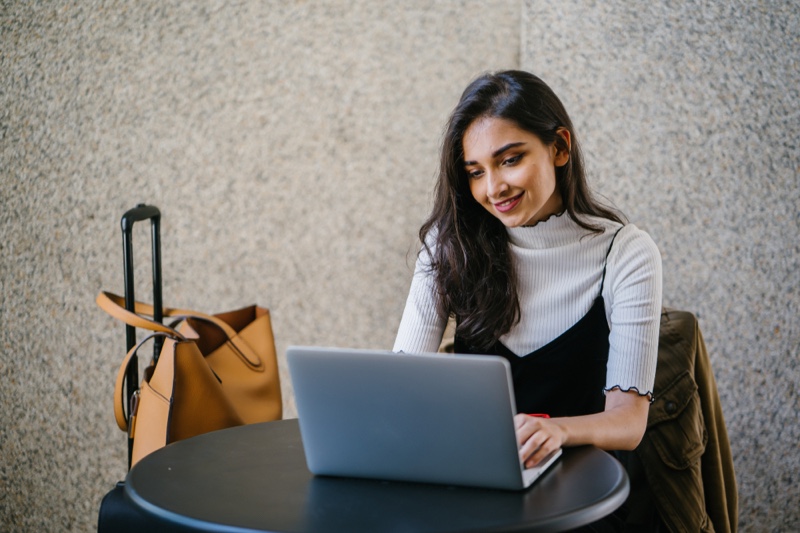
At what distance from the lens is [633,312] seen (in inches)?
58.4

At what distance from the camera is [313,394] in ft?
3.44

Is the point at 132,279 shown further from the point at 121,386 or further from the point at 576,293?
the point at 576,293

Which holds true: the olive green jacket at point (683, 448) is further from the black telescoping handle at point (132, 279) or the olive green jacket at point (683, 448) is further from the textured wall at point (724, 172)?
the black telescoping handle at point (132, 279)

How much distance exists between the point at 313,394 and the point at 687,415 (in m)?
0.92

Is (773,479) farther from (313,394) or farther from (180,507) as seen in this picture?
(180,507)

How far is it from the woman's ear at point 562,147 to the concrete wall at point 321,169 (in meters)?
0.67

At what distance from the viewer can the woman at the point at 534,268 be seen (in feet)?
4.95

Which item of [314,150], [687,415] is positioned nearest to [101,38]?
[314,150]

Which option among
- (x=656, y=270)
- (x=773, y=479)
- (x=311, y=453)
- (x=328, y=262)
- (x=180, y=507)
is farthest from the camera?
(x=328, y=262)

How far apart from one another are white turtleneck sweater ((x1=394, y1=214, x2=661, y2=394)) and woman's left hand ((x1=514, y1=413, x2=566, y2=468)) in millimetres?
351

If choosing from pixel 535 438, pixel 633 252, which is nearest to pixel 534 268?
pixel 633 252

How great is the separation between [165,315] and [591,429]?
1044 mm

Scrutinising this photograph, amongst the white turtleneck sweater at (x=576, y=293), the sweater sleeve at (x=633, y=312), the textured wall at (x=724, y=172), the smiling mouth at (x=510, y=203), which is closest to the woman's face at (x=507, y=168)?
the smiling mouth at (x=510, y=203)

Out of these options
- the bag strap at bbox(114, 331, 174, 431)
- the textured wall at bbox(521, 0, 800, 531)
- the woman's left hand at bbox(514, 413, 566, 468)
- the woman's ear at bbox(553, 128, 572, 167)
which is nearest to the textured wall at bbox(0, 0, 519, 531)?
the textured wall at bbox(521, 0, 800, 531)
